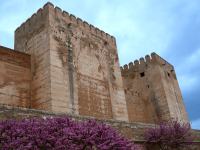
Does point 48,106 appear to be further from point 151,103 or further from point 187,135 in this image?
point 151,103

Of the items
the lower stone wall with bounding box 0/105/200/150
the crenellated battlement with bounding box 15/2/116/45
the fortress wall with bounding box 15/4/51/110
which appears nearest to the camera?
the lower stone wall with bounding box 0/105/200/150

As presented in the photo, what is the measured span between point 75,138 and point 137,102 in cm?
1366

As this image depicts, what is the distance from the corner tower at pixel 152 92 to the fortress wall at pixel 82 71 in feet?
12.4

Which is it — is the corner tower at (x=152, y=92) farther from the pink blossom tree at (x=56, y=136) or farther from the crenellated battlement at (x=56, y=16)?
the pink blossom tree at (x=56, y=136)

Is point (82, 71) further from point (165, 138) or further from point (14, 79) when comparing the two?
point (165, 138)

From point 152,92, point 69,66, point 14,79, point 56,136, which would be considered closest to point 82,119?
point 56,136

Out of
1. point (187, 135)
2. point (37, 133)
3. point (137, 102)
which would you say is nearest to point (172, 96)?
point (137, 102)

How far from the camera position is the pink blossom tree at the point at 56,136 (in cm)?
442

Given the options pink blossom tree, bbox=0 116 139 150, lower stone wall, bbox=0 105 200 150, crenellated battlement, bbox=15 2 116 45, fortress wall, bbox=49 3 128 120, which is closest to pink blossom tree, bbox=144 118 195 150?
lower stone wall, bbox=0 105 200 150

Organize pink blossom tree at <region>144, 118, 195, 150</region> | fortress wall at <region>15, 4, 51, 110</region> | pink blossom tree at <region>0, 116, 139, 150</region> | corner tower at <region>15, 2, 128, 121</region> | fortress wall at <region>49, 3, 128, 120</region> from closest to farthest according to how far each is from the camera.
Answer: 1. pink blossom tree at <region>0, 116, 139, 150</region>
2. pink blossom tree at <region>144, 118, 195, 150</region>
3. fortress wall at <region>15, 4, 51, 110</region>
4. corner tower at <region>15, 2, 128, 121</region>
5. fortress wall at <region>49, 3, 128, 120</region>

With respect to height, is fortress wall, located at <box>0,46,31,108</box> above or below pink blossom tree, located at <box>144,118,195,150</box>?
above

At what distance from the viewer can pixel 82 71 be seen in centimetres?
1239

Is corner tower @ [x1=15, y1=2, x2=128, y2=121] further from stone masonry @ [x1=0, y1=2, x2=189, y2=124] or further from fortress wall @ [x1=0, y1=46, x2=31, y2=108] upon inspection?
fortress wall @ [x1=0, y1=46, x2=31, y2=108]

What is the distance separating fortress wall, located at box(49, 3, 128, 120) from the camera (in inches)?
435
